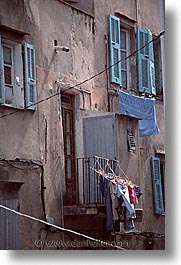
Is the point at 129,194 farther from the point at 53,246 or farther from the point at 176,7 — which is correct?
the point at 176,7

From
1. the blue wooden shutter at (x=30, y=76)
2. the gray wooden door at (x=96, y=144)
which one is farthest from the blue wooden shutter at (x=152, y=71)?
the blue wooden shutter at (x=30, y=76)

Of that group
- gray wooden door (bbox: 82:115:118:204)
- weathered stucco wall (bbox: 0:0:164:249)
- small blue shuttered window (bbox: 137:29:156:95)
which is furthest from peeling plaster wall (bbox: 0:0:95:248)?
small blue shuttered window (bbox: 137:29:156:95)

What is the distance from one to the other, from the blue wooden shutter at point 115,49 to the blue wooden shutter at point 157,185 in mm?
368

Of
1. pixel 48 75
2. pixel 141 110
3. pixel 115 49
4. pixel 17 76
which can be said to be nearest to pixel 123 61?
pixel 115 49

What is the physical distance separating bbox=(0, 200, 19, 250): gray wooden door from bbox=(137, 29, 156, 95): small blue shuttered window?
30.1 inches

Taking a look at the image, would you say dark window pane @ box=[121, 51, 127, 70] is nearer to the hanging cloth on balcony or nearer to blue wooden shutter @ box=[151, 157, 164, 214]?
the hanging cloth on balcony

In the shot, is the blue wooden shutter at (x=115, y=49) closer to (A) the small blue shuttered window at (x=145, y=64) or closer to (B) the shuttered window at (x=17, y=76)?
(A) the small blue shuttered window at (x=145, y=64)

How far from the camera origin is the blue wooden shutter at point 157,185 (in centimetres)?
327

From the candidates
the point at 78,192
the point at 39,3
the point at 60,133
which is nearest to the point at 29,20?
the point at 39,3

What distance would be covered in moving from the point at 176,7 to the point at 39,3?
56cm

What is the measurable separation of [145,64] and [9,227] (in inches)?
35.5

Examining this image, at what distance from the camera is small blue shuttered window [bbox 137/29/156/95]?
3.41m

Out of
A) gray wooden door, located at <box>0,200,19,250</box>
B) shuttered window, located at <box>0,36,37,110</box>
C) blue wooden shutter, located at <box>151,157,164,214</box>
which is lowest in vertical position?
gray wooden door, located at <box>0,200,19,250</box>

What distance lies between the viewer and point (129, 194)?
3309mm
